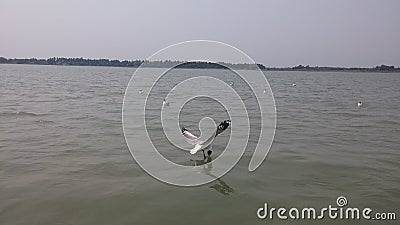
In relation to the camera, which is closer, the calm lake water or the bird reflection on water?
the calm lake water

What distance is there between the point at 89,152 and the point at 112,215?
5.31m

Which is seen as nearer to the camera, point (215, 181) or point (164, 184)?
point (164, 184)

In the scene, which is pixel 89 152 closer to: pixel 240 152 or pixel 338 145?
pixel 240 152

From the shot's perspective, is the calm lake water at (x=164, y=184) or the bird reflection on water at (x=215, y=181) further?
the bird reflection on water at (x=215, y=181)

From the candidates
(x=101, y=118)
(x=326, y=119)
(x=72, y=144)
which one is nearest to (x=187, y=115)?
(x=101, y=118)

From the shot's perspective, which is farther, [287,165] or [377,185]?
[287,165]

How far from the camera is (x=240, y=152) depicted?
42.5 ft

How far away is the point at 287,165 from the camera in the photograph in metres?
11.1

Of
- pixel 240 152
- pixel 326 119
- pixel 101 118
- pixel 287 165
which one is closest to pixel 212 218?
pixel 287 165

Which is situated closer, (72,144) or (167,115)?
(72,144)

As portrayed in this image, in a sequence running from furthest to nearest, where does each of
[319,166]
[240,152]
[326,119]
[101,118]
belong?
[326,119]
[101,118]
[240,152]
[319,166]

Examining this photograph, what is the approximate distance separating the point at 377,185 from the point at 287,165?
8.47 ft

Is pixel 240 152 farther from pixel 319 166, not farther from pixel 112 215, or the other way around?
pixel 112 215

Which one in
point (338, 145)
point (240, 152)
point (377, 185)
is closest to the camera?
point (377, 185)
